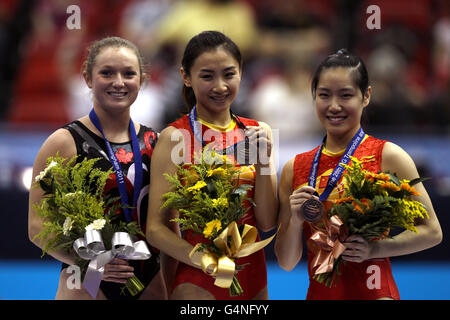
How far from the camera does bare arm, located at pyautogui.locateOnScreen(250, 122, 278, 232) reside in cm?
265

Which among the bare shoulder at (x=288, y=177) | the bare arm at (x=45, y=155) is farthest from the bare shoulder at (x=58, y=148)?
the bare shoulder at (x=288, y=177)

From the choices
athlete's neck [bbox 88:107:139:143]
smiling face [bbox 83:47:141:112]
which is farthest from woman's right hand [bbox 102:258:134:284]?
smiling face [bbox 83:47:141:112]

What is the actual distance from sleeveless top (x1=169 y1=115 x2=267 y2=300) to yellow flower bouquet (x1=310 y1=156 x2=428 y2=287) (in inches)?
12.1

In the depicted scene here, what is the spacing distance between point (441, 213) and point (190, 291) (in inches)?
140

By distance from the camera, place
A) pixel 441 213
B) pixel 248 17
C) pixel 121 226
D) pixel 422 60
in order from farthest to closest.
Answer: pixel 422 60 → pixel 248 17 → pixel 441 213 → pixel 121 226

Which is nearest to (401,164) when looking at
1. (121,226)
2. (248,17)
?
(121,226)

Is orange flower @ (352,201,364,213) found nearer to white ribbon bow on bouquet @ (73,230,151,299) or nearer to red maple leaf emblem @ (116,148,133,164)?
white ribbon bow on bouquet @ (73,230,151,299)

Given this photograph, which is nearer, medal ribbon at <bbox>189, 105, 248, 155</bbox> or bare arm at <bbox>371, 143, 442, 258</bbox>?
bare arm at <bbox>371, 143, 442, 258</bbox>

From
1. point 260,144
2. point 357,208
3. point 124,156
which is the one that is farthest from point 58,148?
point 357,208

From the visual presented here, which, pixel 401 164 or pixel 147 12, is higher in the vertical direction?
pixel 147 12

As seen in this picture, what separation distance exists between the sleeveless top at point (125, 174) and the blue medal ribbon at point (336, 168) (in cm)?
72

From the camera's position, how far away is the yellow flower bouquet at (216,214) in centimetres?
247

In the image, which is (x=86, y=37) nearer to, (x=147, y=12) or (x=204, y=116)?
(x=147, y=12)
